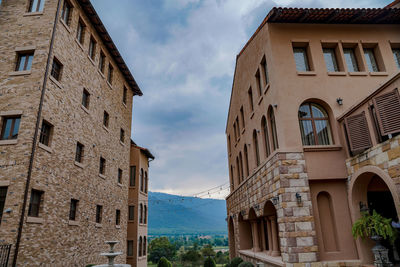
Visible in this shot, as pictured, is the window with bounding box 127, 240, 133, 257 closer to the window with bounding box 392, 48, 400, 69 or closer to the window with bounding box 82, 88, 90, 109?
the window with bounding box 82, 88, 90, 109

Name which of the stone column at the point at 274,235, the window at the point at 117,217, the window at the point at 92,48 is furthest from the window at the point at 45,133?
the stone column at the point at 274,235

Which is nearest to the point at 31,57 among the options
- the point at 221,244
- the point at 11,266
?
the point at 11,266

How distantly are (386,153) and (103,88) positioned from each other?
15863 millimetres

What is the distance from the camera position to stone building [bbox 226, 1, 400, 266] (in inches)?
344

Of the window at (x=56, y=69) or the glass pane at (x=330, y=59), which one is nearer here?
the glass pane at (x=330, y=59)

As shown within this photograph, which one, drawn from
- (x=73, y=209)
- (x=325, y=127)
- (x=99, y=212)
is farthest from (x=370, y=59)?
(x=99, y=212)

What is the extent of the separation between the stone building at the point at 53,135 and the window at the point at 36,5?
0.05 meters

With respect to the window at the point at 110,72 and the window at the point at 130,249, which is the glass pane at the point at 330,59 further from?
the window at the point at 130,249

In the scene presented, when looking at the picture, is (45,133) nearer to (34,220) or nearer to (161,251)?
(34,220)

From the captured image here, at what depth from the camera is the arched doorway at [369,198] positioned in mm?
8773

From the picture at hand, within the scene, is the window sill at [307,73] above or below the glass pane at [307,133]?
above

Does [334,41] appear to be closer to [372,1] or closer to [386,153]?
[372,1]

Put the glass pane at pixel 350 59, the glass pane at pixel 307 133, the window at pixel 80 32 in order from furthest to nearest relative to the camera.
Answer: the window at pixel 80 32 < the glass pane at pixel 350 59 < the glass pane at pixel 307 133

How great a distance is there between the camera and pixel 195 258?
5669 centimetres
